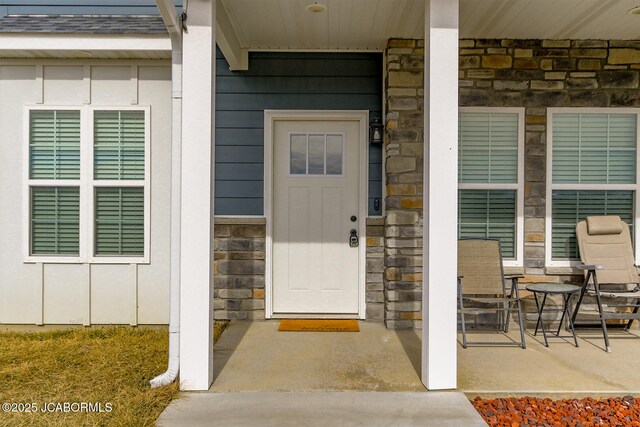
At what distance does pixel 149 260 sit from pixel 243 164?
1235mm

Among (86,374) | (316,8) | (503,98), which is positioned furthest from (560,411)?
(316,8)

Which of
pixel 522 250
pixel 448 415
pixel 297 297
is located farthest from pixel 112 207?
pixel 522 250

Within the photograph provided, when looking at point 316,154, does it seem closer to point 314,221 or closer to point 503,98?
point 314,221

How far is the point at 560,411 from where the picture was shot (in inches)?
104

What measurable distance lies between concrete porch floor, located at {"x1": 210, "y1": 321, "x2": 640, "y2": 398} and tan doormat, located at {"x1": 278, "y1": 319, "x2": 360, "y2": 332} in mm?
121

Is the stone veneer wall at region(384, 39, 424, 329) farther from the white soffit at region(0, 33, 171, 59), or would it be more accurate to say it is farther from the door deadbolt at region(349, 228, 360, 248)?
the white soffit at region(0, 33, 171, 59)

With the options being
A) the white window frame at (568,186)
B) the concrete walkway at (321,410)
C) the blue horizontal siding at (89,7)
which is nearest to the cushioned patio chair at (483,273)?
the white window frame at (568,186)

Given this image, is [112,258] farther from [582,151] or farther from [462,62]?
[582,151]

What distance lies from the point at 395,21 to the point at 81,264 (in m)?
3.46

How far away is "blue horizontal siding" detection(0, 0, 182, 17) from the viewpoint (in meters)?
4.38

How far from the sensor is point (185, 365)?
9.39 feet

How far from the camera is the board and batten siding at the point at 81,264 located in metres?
4.20

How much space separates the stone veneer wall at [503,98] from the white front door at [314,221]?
0.47 metres

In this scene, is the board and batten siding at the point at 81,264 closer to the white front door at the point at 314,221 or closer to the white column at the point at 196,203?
the white front door at the point at 314,221
